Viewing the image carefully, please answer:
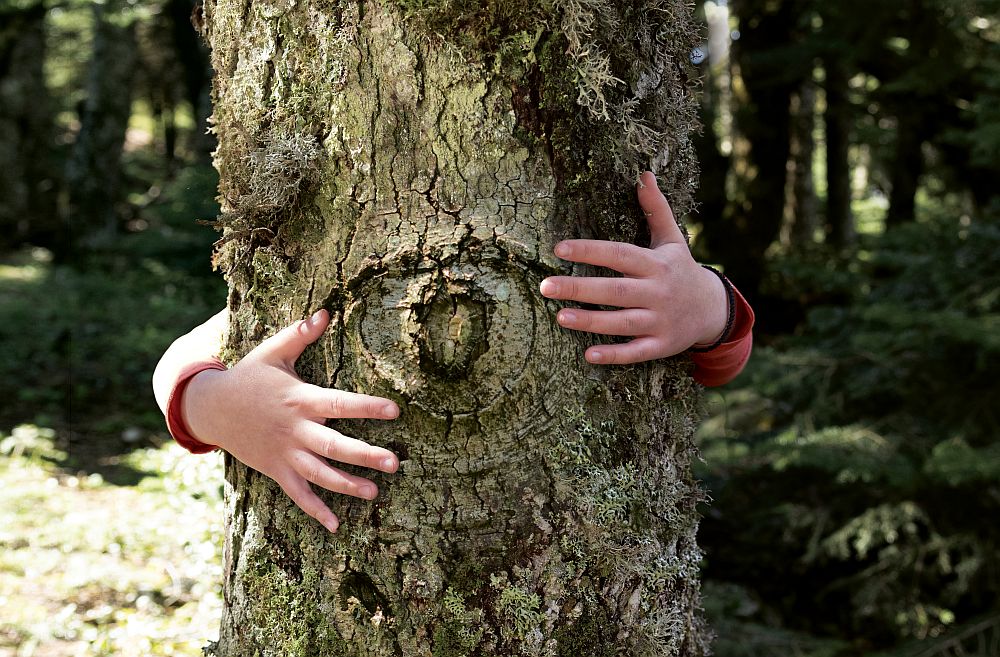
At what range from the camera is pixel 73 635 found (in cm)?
302

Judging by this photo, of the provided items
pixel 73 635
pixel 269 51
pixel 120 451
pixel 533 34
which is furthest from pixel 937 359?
pixel 120 451

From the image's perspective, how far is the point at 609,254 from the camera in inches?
57.9

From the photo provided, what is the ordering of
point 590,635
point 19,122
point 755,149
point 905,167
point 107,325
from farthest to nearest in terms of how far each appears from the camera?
point 19,122
point 755,149
point 107,325
point 905,167
point 590,635

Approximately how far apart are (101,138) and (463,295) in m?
10.9

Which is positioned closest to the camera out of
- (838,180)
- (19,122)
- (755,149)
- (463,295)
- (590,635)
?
(463,295)

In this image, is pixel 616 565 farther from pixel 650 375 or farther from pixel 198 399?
pixel 198 399

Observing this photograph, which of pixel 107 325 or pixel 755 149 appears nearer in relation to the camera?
pixel 107 325

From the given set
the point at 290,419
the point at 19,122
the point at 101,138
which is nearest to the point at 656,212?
the point at 290,419

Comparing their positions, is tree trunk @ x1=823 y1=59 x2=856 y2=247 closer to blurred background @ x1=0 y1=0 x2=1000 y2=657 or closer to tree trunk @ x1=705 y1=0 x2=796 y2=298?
tree trunk @ x1=705 y1=0 x2=796 y2=298

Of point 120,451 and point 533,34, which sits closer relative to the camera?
point 533,34

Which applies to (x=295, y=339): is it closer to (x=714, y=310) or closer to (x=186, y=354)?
(x=186, y=354)

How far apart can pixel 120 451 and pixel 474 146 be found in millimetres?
5748

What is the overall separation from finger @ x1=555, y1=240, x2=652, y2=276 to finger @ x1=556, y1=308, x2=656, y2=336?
0.26 ft

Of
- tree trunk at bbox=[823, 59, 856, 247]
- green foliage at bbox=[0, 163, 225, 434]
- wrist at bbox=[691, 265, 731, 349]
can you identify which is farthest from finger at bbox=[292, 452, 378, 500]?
tree trunk at bbox=[823, 59, 856, 247]
